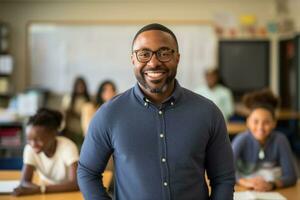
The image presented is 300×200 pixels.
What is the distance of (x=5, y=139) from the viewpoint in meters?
5.77

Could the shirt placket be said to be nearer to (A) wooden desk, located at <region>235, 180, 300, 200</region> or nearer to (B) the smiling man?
(B) the smiling man

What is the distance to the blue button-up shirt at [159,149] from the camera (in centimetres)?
145

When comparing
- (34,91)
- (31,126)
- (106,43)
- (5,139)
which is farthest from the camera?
(106,43)

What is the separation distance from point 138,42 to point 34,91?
5.47m

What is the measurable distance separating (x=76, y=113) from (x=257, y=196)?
329cm

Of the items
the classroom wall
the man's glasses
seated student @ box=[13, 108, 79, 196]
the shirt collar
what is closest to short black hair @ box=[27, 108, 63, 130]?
seated student @ box=[13, 108, 79, 196]

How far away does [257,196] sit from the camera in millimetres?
2229

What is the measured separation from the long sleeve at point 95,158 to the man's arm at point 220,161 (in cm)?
38

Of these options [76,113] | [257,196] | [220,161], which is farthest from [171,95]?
[76,113]

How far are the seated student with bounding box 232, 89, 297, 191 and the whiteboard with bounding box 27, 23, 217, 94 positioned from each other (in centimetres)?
450

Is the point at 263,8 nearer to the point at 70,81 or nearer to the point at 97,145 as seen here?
the point at 70,81

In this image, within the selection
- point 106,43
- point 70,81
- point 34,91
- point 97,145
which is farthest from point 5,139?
point 97,145

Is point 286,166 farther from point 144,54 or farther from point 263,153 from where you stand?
point 144,54

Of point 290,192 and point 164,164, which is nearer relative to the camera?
point 164,164
